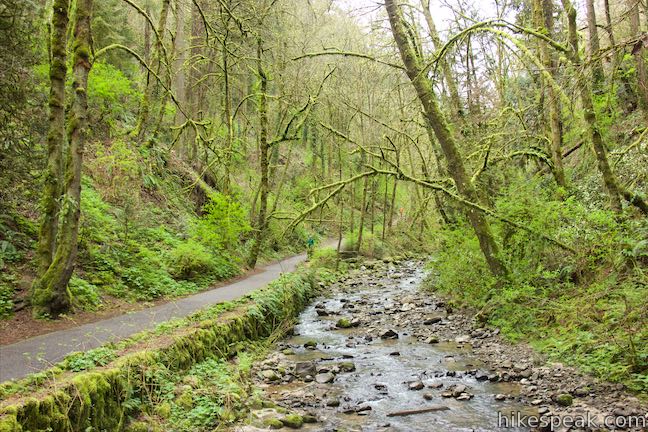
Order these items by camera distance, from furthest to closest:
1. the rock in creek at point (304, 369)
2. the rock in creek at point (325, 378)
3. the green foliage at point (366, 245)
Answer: the green foliage at point (366, 245) < the rock in creek at point (304, 369) < the rock in creek at point (325, 378)

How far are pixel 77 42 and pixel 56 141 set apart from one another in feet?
6.08

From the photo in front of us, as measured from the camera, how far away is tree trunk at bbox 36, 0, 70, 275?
26.1ft

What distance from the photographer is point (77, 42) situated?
826cm

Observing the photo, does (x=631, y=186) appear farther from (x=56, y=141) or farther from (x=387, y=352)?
(x=56, y=141)

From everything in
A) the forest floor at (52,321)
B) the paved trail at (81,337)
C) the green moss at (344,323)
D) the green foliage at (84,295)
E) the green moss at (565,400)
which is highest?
→ the green foliage at (84,295)

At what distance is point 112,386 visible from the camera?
5.30 m

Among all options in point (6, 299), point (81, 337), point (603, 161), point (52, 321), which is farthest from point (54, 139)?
point (603, 161)

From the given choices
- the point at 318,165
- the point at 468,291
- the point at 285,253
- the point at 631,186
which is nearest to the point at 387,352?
the point at 468,291

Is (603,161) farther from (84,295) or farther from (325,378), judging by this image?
(84,295)

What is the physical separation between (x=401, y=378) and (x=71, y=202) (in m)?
6.55

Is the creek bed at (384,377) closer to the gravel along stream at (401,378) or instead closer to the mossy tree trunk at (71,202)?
the gravel along stream at (401,378)

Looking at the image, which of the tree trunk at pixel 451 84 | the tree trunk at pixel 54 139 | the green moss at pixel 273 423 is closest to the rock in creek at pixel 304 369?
the green moss at pixel 273 423

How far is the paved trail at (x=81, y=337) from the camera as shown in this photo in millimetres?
5543

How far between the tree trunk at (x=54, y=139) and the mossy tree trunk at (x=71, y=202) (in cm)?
14
